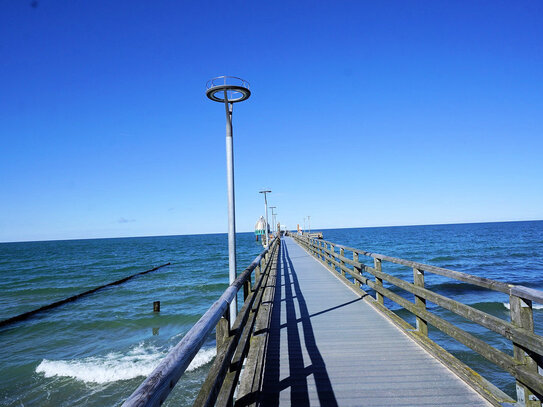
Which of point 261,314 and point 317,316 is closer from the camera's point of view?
point 261,314

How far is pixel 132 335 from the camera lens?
468 inches

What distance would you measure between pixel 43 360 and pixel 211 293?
32.8 ft

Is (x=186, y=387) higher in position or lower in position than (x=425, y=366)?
lower

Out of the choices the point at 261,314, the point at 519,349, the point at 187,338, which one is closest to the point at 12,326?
the point at 261,314

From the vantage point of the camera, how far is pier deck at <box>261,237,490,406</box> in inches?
125

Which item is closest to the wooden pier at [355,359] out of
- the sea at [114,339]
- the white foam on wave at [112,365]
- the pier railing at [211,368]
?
the pier railing at [211,368]

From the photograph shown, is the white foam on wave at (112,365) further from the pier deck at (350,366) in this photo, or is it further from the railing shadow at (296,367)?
the pier deck at (350,366)

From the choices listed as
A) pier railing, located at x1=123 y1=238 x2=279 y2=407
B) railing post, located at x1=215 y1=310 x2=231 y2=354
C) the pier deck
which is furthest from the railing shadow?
railing post, located at x1=215 y1=310 x2=231 y2=354

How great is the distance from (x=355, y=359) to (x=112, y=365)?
7529 millimetres

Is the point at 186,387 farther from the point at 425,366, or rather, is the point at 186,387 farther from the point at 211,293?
the point at 211,293

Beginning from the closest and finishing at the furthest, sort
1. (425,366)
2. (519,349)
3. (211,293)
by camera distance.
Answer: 1. (519,349)
2. (425,366)
3. (211,293)

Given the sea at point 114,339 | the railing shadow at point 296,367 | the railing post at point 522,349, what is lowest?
the sea at point 114,339

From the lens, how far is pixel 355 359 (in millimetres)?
4160

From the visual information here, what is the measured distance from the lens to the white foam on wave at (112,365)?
8312mm
